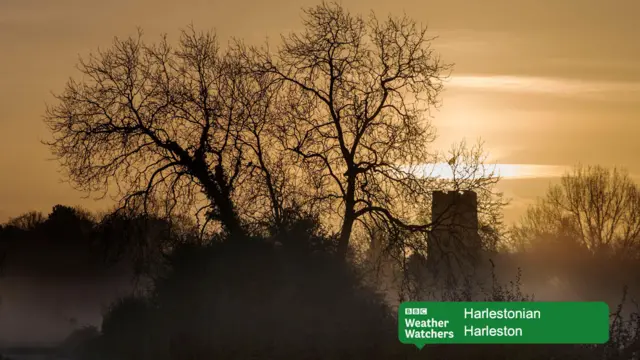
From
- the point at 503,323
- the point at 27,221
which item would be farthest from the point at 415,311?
the point at 27,221

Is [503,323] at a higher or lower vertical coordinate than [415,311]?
lower

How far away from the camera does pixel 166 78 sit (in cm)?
3189

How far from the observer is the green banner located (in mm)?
20953

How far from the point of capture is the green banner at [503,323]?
20953mm

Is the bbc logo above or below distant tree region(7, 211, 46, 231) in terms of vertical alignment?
below

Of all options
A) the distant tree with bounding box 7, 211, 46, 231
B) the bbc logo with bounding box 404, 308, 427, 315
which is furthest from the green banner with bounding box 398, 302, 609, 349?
the distant tree with bounding box 7, 211, 46, 231

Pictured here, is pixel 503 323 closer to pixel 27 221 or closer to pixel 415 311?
pixel 415 311

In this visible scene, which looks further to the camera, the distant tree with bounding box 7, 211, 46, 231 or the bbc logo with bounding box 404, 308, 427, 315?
the distant tree with bounding box 7, 211, 46, 231

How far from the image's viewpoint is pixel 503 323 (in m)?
21.2

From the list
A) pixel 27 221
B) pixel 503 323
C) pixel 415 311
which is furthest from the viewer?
pixel 27 221

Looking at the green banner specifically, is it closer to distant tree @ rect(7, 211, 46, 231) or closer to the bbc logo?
the bbc logo

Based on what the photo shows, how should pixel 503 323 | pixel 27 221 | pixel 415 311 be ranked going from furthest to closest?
pixel 27 221, pixel 415 311, pixel 503 323

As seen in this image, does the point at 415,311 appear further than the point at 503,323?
Yes

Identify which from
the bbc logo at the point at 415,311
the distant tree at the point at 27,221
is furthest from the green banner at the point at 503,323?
the distant tree at the point at 27,221
